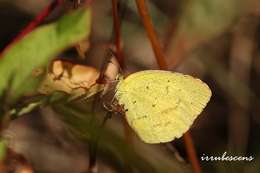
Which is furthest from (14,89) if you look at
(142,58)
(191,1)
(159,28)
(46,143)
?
(142,58)

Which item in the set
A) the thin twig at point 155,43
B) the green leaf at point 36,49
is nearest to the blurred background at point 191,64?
the thin twig at point 155,43

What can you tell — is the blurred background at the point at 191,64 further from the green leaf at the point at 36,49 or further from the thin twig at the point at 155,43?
the green leaf at the point at 36,49

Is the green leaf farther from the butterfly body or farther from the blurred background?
the blurred background

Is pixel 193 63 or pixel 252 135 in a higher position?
pixel 193 63

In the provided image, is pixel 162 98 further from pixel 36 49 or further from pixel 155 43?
pixel 36 49

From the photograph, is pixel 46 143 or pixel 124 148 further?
pixel 46 143

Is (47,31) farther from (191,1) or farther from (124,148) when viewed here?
(191,1)
